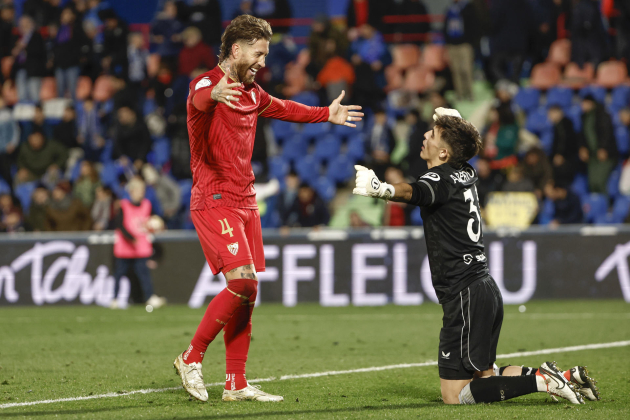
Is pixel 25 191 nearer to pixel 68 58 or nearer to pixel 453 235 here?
pixel 68 58

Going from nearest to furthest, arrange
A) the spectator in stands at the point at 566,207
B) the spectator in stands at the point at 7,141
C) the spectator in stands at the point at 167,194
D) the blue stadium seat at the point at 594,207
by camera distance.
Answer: the spectator in stands at the point at 566,207 < the blue stadium seat at the point at 594,207 < the spectator in stands at the point at 167,194 < the spectator in stands at the point at 7,141

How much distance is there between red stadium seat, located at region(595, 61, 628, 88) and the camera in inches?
604

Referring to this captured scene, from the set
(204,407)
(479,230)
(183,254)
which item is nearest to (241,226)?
(204,407)

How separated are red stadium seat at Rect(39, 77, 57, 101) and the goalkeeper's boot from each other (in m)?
14.5

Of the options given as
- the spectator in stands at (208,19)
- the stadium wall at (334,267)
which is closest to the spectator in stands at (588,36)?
the stadium wall at (334,267)

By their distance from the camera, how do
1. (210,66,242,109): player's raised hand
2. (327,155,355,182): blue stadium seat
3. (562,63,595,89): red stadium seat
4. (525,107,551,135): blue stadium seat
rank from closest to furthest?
(210,66,242,109): player's raised hand < (327,155,355,182): blue stadium seat < (525,107,551,135): blue stadium seat < (562,63,595,89): red stadium seat

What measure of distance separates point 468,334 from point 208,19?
13.1 m

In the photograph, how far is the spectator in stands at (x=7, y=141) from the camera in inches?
644

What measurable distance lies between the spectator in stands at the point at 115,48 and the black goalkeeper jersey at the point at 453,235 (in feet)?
42.7

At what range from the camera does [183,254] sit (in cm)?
1244

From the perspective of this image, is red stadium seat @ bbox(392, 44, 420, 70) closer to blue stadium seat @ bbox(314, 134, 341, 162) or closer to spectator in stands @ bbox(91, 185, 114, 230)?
blue stadium seat @ bbox(314, 134, 341, 162)

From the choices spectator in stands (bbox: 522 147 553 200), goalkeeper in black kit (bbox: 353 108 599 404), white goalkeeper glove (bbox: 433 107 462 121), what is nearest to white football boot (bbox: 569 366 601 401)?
goalkeeper in black kit (bbox: 353 108 599 404)

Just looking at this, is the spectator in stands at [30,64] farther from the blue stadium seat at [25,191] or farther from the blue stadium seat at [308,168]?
the blue stadium seat at [308,168]

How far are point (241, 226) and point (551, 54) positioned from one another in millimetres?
12190
